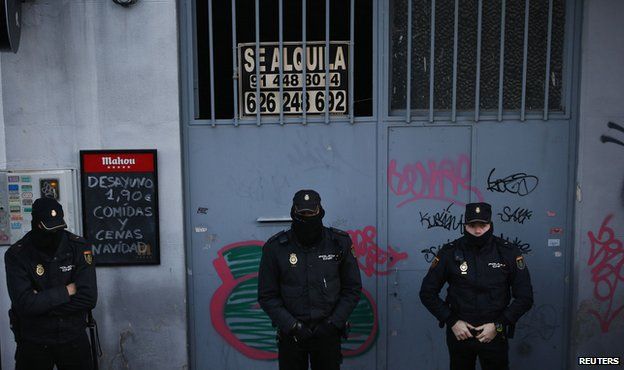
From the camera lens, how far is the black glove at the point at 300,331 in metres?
3.76

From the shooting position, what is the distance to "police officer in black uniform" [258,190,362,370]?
3820mm

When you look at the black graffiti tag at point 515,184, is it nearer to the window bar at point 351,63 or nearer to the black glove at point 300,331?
the window bar at point 351,63

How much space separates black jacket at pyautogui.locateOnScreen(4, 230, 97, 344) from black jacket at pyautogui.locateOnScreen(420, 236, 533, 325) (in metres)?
2.62

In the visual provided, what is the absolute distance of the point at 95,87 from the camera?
15.2 feet

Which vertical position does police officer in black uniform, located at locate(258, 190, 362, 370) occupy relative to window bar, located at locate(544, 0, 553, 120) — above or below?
below

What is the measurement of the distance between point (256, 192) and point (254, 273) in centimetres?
74

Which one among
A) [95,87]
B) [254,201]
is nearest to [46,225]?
[95,87]

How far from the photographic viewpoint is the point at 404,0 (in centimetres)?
477

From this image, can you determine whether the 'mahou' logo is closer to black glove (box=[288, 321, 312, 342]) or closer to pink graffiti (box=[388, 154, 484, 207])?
black glove (box=[288, 321, 312, 342])

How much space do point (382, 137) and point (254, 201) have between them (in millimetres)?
1291

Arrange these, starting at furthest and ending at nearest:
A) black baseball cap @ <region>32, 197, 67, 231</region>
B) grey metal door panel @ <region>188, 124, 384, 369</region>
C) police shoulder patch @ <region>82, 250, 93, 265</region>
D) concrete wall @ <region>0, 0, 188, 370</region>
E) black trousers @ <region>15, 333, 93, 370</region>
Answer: grey metal door panel @ <region>188, 124, 384, 369</region> → concrete wall @ <region>0, 0, 188, 370</region> → police shoulder patch @ <region>82, 250, 93, 265</region> → black trousers @ <region>15, 333, 93, 370</region> → black baseball cap @ <region>32, 197, 67, 231</region>

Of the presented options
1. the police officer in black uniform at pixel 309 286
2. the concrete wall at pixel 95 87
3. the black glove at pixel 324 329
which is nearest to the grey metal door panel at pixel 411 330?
the police officer in black uniform at pixel 309 286

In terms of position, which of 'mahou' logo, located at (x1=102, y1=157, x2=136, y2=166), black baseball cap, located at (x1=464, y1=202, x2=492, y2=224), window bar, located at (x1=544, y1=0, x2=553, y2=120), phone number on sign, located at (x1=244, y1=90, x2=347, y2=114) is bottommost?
black baseball cap, located at (x1=464, y1=202, x2=492, y2=224)

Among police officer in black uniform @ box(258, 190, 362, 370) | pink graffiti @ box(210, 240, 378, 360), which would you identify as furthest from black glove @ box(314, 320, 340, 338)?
pink graffiti @ box(210, 240, 378, 360)
